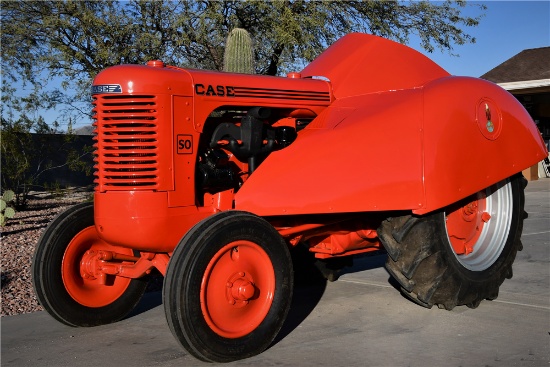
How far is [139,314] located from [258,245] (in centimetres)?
174

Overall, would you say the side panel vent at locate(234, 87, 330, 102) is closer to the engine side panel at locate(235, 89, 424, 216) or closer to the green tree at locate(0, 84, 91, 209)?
the engine side panel at locate(235, 89, 424, 216)

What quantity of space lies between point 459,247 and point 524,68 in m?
17.4

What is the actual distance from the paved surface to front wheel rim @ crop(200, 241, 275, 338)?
0.24 metres

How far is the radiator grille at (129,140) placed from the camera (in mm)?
4617

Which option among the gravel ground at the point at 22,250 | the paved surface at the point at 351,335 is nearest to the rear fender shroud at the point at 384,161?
the paved surface at the point at 351,335

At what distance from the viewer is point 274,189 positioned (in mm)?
4871

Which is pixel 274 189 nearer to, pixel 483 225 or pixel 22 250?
pixel 483 225

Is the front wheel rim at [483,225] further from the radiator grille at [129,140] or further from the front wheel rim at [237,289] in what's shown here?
→ the radiator grille at [129,140]

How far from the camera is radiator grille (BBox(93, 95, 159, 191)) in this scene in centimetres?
462

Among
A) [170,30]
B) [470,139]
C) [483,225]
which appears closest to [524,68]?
[170,30]

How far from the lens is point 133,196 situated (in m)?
4.61

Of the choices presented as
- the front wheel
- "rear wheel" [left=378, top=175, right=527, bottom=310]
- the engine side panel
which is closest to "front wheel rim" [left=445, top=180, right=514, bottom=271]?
"rear wheel" [left=378, top=175, right=527, bottom=310]

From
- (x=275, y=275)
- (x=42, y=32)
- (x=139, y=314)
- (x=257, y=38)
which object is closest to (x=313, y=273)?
(x=139, y=314)

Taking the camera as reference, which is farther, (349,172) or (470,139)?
(470,139)
